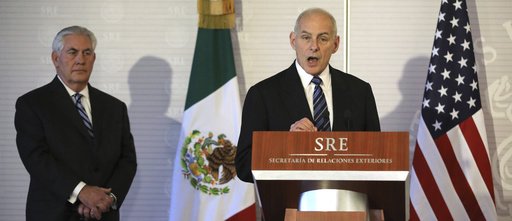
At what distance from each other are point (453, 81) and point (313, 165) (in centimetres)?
277

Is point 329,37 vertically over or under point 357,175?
over

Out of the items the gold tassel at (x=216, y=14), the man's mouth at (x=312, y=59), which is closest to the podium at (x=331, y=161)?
the man's mouth at (x=312, y=59)

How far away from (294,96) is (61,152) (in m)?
1.20

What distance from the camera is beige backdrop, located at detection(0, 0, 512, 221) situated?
5.33m

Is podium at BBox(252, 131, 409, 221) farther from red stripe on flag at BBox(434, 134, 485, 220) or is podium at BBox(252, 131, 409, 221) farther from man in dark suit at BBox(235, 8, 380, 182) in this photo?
red stripe on flag at BBox(434, 134, 485, 220)

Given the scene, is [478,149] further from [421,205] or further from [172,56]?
[172,56]

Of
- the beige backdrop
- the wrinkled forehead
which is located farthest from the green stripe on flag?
the wrinkled forehead

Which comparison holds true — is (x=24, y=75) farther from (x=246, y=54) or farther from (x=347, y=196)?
(x=347, y=196)

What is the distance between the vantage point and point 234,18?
5.13 m

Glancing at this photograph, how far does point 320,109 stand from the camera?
3.48 meters

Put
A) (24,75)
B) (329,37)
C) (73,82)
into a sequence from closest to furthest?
1. (329,37)
2. (73,82)
3. (24,75)

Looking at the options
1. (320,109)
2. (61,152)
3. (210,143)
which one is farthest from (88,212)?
(210,143)

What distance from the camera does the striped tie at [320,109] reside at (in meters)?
3.43

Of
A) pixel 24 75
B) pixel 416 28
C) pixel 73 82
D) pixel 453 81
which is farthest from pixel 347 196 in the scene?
pixel 24 75
